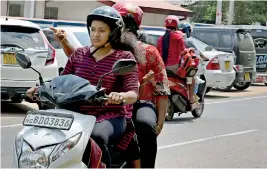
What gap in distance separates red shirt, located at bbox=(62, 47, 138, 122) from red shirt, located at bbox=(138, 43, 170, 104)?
2.95 feet

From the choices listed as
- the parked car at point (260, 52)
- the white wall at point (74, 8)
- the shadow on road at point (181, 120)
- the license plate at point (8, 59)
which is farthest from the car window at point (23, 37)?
the white wall at point (74, 8)

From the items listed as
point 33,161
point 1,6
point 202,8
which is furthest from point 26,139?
point 202,8

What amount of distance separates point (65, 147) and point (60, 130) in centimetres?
10

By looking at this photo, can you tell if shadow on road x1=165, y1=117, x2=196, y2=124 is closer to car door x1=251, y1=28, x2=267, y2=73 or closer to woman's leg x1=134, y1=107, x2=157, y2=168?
woman's leg x1=134, y1=107, x2=157, y2=168

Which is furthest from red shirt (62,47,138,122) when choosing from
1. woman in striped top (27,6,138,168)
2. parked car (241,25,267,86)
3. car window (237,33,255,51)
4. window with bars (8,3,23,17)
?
window with bars (8,3,23,17)

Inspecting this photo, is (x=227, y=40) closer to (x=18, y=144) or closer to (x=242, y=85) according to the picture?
(x=242, y=85)

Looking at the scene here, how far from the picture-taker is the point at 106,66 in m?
4.50

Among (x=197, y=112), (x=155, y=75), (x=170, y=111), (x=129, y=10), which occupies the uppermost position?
(x=129, y=10)

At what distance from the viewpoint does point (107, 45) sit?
460 centimetres

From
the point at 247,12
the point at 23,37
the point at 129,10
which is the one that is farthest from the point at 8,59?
the point at 247,12

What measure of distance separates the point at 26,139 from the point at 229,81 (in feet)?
44.9

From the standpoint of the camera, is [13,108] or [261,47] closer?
[13,108]

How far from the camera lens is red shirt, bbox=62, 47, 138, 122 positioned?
437 centimetres

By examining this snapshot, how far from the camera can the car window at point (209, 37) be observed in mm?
18891
